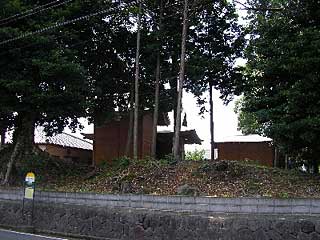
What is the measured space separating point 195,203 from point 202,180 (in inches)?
123

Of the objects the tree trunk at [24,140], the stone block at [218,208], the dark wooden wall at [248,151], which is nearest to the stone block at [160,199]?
the stone block at [218,208]

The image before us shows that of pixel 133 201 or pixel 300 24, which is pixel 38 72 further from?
pixel 300 24

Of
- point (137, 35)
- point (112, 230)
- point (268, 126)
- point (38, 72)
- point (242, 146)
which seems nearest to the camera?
point (112, 230)

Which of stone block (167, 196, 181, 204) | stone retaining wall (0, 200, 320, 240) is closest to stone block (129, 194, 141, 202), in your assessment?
stone retaining wall (0, 200, 320, 240)

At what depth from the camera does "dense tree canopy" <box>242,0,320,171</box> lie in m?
13.3

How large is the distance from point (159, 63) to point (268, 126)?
422 inches

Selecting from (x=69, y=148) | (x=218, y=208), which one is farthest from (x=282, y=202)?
(x=69, y=148)

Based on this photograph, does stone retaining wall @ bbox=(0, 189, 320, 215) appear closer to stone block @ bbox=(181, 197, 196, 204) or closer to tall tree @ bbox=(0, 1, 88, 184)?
stone block @ bbox=(181, 197, 196, 204)

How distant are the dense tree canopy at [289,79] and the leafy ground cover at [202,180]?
129 cm

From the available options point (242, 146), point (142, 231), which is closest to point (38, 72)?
point (142, 231)

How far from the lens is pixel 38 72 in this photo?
18797 mm

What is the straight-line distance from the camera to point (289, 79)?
14586mm

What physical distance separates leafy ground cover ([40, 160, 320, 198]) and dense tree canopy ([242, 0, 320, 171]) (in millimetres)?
1292

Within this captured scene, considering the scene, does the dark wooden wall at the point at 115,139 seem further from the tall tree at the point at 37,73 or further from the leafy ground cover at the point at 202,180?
the leafy ground cover at the point at 202,180
